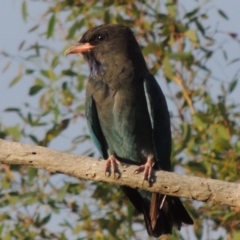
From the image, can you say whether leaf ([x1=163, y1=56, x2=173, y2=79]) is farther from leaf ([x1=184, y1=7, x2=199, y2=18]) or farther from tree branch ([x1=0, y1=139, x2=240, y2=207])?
tree branch ([x1=0, y1=139, x2=240, y2=207])

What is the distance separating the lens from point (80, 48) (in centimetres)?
795

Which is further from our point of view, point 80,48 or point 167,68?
point 167,68

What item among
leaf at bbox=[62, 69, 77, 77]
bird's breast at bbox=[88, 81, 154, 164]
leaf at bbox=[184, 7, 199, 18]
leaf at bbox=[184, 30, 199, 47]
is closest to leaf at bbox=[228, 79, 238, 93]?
leaf at bbox=[184, 30, 199, 47]

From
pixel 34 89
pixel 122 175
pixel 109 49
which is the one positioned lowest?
pixel 34 89

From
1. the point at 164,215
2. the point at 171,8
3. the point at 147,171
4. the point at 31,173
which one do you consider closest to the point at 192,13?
the point at 171,8

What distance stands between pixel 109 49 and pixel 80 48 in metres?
0.19

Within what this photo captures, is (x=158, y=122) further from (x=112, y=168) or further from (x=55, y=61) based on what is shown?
Result: (x=55, y=61)

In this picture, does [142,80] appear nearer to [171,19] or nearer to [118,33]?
[118,33]

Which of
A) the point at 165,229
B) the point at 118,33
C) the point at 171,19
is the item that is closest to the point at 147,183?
the point at 165,229

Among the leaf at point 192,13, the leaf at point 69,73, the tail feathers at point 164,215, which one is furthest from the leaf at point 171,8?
the tail feathers at point 164,215

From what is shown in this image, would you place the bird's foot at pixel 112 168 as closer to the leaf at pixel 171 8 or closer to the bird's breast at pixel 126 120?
the bird's breast at pixel 126 120

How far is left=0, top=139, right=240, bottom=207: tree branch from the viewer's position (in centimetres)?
654

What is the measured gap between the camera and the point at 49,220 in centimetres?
862

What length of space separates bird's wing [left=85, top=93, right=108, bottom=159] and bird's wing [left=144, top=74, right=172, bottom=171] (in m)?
0.35
